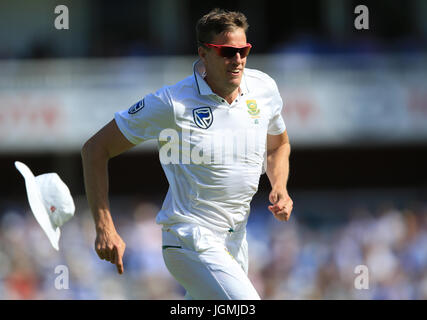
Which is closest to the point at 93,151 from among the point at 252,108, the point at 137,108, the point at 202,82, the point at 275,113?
the point at 137,108

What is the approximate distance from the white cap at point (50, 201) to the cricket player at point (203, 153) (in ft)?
1.38

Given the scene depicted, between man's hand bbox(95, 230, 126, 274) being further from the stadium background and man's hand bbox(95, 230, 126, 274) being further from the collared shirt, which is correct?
the stadium background

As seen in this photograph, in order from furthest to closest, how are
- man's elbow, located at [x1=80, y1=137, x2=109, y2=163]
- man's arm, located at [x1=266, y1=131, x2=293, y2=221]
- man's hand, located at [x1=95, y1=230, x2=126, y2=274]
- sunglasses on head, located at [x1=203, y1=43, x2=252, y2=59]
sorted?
man's arm, located at [x1=266, y1=131, x2=293, y2=221] < man's elbow, located at [x1=80, y1=137, x2=109, y2=163] < sunglasses on head, located at [x1=203, y1=43, x2=252, y2=59] < man's hand, located at [x1=95, y1=230, x2=126, y2=274]

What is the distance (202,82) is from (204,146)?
0.40 metres

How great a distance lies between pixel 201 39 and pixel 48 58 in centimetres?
1183

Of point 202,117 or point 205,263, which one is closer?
point 205,263

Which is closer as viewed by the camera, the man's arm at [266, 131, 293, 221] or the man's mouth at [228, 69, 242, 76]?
the man's mouth at [228, 69, 242, 76]

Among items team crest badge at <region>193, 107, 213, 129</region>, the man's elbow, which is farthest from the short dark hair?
the man's elbow

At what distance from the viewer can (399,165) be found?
17.0 metres

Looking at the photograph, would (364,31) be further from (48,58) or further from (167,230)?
(167,230)

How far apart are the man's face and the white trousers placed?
86 cm

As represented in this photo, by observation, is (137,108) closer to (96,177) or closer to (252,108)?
(96,177)

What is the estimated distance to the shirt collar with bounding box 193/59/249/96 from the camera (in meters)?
4.82

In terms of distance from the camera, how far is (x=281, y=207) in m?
4.84
